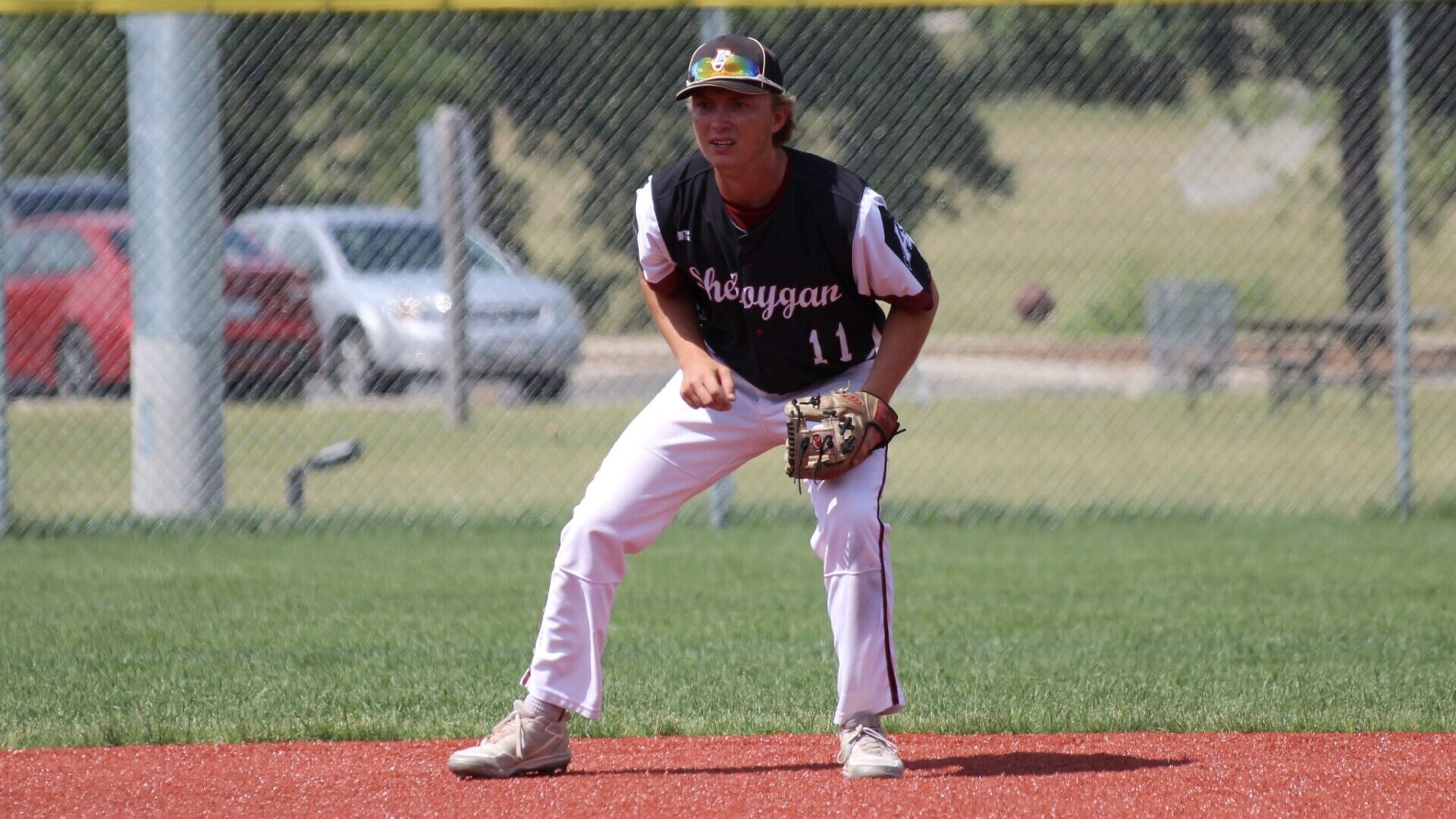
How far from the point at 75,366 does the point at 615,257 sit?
4.14 m

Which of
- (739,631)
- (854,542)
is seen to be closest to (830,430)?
(854,542)

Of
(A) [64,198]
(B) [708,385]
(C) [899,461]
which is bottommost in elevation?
(C) [899,461]

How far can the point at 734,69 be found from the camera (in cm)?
383

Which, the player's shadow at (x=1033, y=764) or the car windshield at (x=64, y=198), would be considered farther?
the car windshield at (x=64, y=198)

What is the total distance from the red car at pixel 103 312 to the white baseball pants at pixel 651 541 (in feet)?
19.4

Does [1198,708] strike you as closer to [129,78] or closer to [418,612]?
[418,612]

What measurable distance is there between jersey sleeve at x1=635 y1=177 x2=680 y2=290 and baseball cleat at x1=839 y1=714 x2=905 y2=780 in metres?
1.16

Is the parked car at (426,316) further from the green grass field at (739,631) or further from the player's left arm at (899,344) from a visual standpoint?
the player's left arm at (899,344)

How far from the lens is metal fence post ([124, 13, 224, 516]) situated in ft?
28.5

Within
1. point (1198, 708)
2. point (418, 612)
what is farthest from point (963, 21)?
point (1198, 708)

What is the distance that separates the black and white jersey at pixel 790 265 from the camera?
395 centimetres

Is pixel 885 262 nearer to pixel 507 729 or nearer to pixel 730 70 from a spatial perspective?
pixel 730 70

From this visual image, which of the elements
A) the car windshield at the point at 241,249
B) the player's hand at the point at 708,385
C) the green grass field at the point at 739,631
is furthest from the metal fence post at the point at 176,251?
the player's hand at the point at 708,385

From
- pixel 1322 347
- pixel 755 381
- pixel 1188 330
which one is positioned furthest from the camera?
pixel 1188 330
